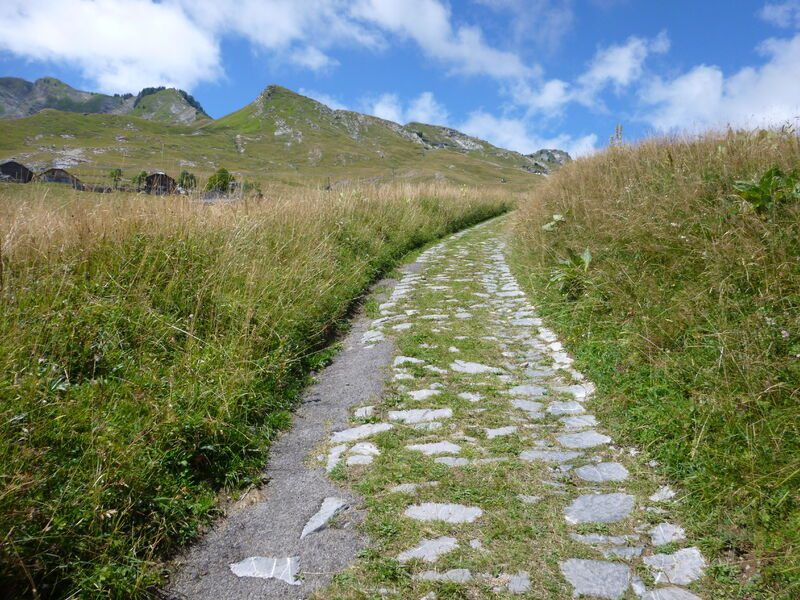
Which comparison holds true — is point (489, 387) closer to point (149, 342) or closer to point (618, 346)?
point (618, 346)

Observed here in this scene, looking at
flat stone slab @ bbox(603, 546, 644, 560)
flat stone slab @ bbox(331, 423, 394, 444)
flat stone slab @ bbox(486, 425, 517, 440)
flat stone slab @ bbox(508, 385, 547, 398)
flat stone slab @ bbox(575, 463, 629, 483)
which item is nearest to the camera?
flat stone slab @ bbox(603, 546, 644, 560)

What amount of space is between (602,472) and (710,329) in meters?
1.46

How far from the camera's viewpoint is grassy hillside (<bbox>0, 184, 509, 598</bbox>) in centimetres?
246

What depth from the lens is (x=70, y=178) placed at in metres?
7.18

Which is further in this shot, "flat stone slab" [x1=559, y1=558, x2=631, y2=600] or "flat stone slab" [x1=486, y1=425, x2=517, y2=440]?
"flat stone slab" [x1=486, y1=425, x2=517, y2=440]

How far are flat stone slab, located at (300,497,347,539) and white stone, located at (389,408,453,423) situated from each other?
1.08 m

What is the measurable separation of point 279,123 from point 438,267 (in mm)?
150828

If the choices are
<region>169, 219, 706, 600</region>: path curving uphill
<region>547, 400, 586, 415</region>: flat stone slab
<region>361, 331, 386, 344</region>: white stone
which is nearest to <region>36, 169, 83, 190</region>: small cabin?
<region>361, 331, 386, 344</region>: white stone

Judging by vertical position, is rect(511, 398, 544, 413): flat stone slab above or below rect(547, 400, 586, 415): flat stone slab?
below

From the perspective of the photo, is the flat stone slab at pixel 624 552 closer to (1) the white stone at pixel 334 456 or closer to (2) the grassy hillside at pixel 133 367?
(1) the white stone at pixel 334 456

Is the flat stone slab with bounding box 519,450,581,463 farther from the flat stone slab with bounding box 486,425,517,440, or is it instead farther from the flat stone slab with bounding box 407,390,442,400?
the flat stone slab with bounding box 407,390,442,400

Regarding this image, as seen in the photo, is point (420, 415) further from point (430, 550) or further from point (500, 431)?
point (430, 550)

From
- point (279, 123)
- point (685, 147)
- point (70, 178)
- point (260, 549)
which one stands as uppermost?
point (279, 123)

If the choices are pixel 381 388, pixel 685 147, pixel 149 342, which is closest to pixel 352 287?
pixel 381 388
